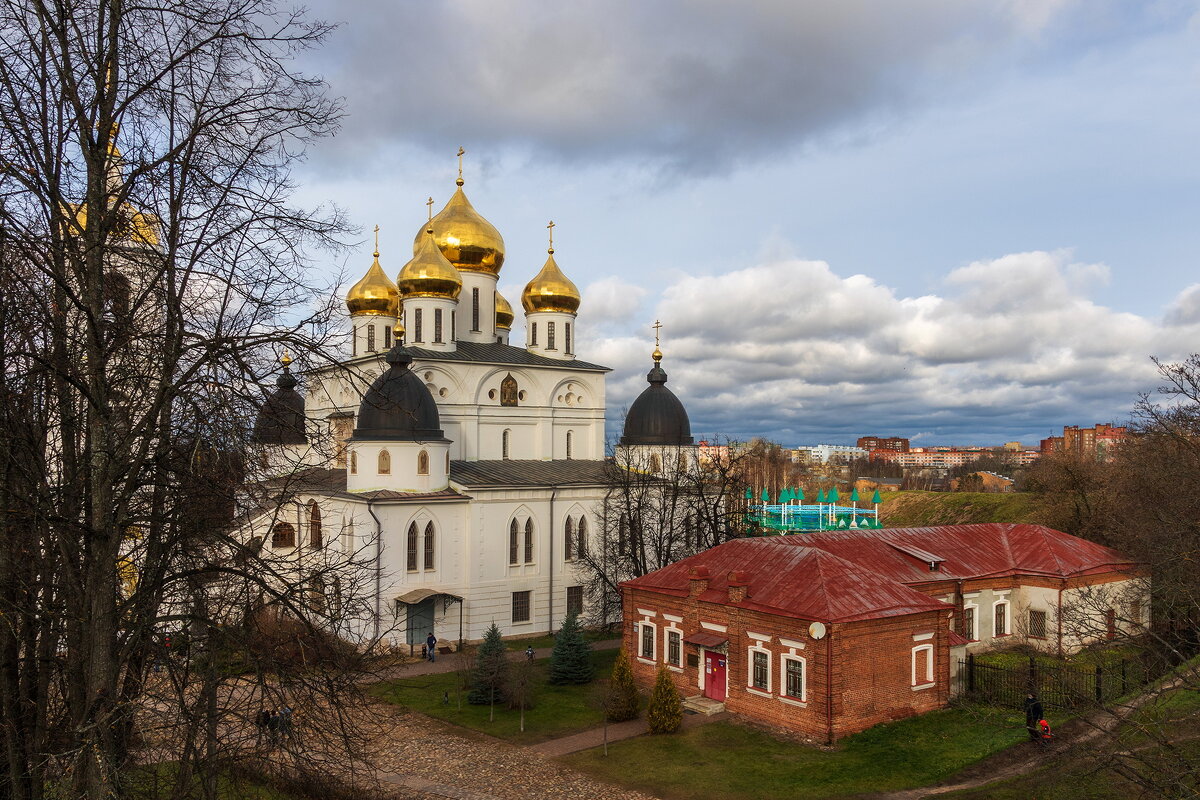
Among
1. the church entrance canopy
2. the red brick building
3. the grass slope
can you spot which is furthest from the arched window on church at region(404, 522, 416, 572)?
the grass slope

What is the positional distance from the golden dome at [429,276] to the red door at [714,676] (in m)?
19.6

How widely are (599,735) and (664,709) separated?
163cm

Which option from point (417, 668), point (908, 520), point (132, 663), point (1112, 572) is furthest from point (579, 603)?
→ point (908, 520)

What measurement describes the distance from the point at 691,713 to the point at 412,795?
7292 millimetres

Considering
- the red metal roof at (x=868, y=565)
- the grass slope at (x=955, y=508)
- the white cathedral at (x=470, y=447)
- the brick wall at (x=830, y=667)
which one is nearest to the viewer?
the brick wall at (x=830, y=667)

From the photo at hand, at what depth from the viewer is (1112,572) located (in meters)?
26.5

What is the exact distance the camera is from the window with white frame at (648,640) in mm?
22672

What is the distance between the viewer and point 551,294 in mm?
38000

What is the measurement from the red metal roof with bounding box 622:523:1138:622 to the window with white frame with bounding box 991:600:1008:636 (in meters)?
0.98

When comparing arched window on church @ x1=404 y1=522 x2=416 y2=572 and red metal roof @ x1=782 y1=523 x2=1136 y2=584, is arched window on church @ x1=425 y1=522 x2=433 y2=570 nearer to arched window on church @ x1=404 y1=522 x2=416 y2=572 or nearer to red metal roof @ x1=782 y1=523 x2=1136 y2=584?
arched window on church @ x1=404 y1=522 x2=416 y2=572

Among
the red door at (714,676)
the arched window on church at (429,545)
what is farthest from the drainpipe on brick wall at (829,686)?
the arched window on church at (429,545)

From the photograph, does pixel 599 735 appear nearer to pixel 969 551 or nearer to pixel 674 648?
pixel 674 648

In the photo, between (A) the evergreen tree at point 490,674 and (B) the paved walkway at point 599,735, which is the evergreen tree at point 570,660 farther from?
(B) the paved walkway at point 599,735

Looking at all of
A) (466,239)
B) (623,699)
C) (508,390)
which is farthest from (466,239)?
(623,699)
